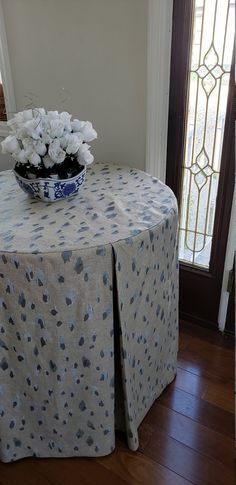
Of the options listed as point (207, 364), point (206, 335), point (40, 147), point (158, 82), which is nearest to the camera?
point (40, 147)

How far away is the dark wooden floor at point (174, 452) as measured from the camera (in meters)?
1.34

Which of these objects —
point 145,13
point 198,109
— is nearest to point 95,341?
point 198,109

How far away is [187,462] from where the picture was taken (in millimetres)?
1384

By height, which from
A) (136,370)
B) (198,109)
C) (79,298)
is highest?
(198,109)

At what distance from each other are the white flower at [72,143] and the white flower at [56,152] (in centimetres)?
3

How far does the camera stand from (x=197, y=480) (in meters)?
1.32

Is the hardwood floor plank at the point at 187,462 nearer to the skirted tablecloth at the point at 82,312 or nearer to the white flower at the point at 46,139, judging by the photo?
the skirted tablecloth at the point at 82,312

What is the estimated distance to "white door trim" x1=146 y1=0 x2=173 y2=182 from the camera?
154 cm

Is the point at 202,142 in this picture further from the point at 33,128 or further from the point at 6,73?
the point at 6,73

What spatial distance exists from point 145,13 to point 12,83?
99cm

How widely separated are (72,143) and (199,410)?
3.92 ft

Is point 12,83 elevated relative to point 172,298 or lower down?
elevated

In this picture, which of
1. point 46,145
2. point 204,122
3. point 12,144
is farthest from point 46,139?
point 204,122

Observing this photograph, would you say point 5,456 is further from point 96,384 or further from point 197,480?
point 197,480
